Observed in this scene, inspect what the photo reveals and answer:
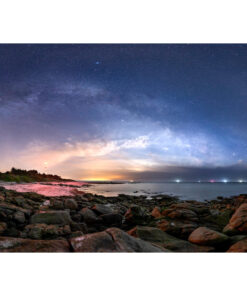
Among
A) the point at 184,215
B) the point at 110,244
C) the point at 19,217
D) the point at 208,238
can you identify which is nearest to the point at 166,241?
the point at 208,238

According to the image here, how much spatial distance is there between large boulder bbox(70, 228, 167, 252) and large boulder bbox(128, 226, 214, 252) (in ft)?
2.34

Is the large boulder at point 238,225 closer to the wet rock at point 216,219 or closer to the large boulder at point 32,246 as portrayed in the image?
the wet rock at point 216,219

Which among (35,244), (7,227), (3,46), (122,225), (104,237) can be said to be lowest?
(122,225)

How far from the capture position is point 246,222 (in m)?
4.45

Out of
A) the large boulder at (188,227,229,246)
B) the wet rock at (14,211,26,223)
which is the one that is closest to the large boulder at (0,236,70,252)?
the wet rock at (14,211,26,223)

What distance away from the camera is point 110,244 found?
118 inches

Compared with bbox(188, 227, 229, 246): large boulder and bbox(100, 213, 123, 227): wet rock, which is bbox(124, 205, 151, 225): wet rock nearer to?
bbox(100, 213, 123, 227): wet rock

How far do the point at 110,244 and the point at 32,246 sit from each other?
1405 mm

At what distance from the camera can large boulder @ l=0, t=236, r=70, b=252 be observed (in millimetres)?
2980

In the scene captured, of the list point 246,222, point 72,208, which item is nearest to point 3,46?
point 72,208

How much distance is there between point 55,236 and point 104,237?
2.02 metres

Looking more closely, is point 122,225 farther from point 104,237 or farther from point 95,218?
point 104,237
